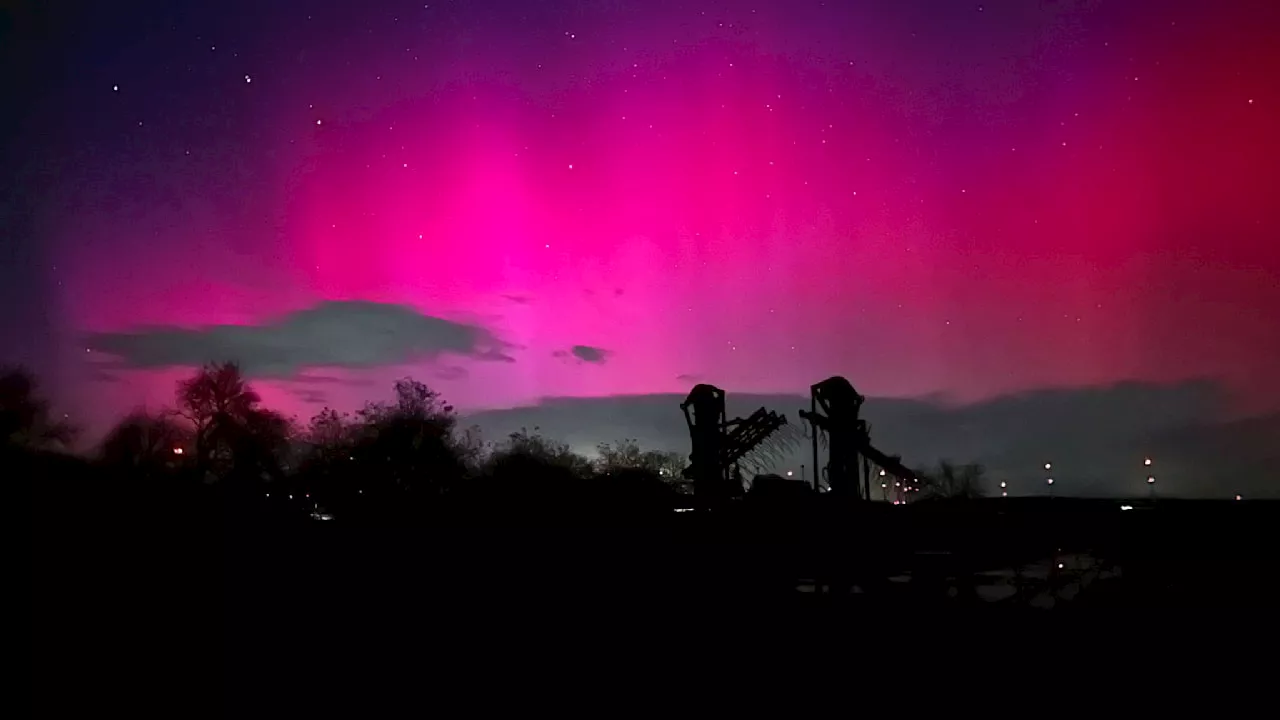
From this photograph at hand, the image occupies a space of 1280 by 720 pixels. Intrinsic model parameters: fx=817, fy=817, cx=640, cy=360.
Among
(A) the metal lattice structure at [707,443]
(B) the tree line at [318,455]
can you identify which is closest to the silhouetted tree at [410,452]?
(B) the tree line at [318,455]

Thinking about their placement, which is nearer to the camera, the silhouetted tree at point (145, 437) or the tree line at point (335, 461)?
the tree line at point (335, 461)

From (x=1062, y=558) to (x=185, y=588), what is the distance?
16.9 meters

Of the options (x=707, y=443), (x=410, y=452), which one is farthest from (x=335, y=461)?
(x=707, y=443)

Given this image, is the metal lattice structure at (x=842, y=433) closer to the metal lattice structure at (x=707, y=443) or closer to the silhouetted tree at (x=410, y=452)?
the metal lattice structure at (x=707, y=443)

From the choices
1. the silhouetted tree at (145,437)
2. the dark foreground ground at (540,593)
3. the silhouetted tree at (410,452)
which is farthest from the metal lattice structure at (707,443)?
the silhouetted tree at (145,437)

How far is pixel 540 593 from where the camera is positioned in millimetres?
14398

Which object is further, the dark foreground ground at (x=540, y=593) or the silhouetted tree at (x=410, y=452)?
the silhouetted tree at (x=410, y=452)

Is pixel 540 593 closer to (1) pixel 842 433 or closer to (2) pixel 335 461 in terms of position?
A: (1) pixel 842 433

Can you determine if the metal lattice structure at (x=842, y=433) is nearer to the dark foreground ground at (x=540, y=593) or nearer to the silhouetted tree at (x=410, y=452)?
the dark foreground ground at (x=540, y=593)

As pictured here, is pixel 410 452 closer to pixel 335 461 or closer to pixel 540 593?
pixel 335 461

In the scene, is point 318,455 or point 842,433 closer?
point 842,433

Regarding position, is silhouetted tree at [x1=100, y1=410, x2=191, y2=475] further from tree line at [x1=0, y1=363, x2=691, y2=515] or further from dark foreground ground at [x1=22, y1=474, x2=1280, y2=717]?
dark foreground ground at [x1=22, y1=474, x2=1280, y2=717]

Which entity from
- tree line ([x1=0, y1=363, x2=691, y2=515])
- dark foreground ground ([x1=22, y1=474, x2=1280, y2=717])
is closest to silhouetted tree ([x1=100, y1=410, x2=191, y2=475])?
tree line ([x1=0, y1=363, x2=691, y2=515])

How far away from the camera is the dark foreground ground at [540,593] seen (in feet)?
36.7
